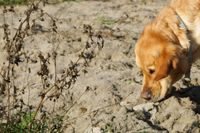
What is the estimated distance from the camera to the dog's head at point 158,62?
529 cm

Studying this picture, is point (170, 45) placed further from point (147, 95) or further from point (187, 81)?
point (187, 81)

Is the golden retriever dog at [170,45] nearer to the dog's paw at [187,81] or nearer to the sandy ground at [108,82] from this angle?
the sandy ground at [108,82]

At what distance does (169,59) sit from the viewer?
526cm

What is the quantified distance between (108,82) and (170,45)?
997mm

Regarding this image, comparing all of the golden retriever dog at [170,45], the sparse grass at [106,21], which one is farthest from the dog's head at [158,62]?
the sparse grass at [106,21]

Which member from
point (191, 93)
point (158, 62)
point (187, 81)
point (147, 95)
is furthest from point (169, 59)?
point (187, 81)

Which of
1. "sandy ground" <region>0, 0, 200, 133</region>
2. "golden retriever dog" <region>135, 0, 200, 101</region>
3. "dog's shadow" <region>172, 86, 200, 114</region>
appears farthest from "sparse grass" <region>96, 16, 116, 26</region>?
"golden retriever dog" <region>135, 0, 200, 101</region>

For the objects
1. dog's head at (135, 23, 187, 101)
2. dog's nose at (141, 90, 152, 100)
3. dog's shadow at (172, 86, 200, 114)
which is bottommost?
dog's shadow at (172, 86, 200, 114)

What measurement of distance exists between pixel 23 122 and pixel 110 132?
76cm

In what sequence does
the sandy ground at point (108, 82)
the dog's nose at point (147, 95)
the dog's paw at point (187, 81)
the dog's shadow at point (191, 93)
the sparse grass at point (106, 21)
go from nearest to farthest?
1. the sandy ground at point (108, 82)
2. the dog's nose at point (147, 95)
3. the dog's shadow at point (191, 93)
4. the dog's paw at point (187, 81)
5. the sparse grass at point (106, 21)

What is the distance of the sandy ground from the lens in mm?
5234

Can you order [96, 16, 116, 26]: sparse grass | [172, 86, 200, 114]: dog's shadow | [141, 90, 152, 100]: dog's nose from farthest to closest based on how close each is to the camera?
[96, 16, 116, 26]: sparse grass, [172, 86, 200, 114]: dog's shadow, [141, 90, 152, 100]: dog's nose

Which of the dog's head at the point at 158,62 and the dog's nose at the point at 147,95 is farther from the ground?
the dog's head at the point at 158,62

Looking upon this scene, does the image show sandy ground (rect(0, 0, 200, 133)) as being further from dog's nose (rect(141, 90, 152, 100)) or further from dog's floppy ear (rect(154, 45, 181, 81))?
dog's floppy ear (rect(154, 45, 181, 81))
